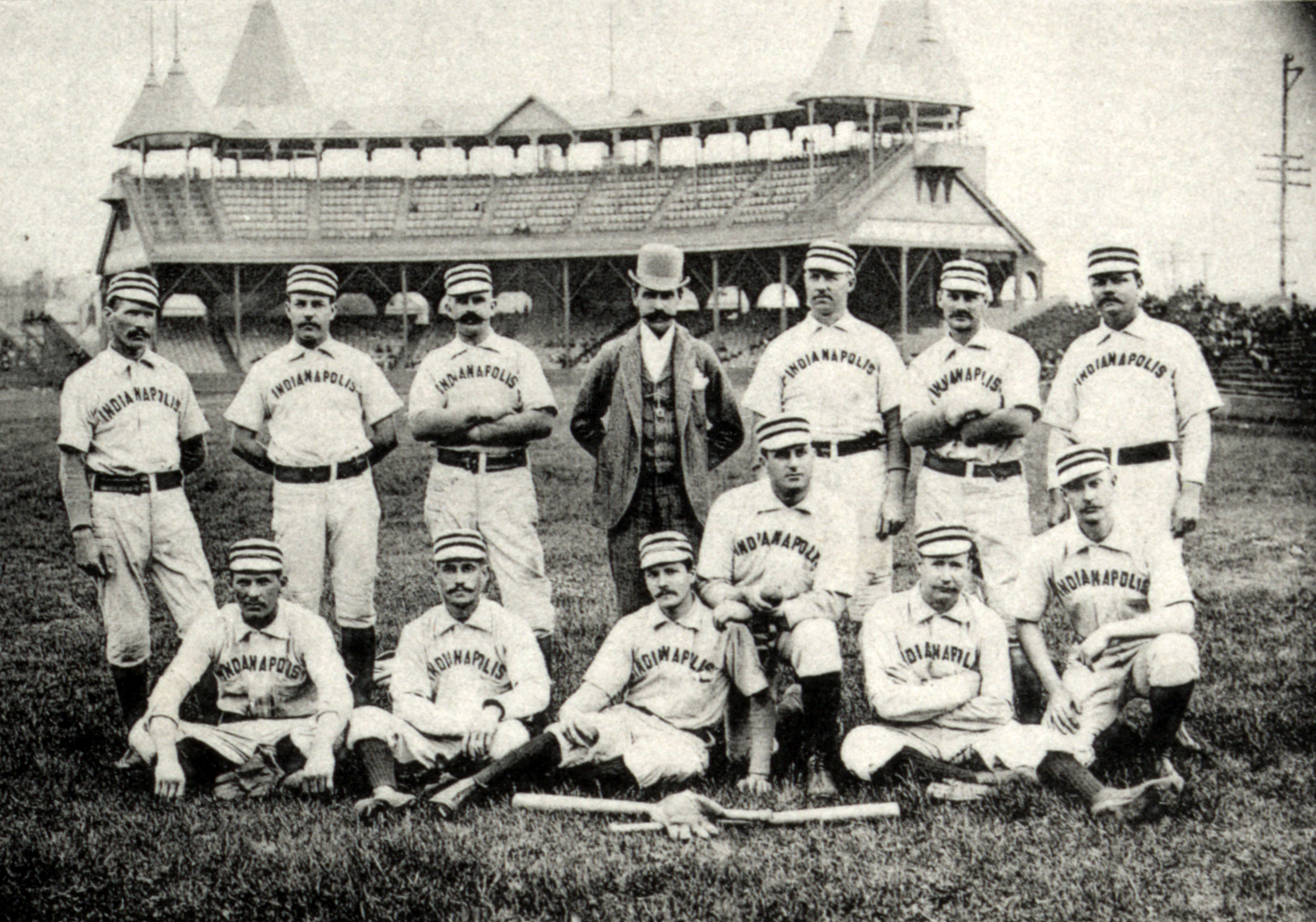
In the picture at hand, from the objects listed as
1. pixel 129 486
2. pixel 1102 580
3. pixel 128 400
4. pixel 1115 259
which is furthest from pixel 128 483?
pixel 1115 259

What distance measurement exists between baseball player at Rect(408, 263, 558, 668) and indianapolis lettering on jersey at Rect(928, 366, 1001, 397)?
74.6 inches

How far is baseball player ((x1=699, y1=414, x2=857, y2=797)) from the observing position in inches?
198

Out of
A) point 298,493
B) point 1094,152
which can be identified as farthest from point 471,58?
point 298,493

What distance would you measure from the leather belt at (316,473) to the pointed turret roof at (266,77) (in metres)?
34.3

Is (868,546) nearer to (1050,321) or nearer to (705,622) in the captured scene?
(705,622)

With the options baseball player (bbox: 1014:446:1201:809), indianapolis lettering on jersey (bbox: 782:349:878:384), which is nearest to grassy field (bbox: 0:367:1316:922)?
baseball player (bbox: 1014:446:1201:809)

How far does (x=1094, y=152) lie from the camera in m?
10.5

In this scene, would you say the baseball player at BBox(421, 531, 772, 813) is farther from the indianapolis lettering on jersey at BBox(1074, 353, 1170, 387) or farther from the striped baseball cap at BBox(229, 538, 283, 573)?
the indianapolis lettering on jersey at BBox(1074, 353, 1170, 387)

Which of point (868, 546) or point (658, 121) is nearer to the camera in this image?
point (868, 546)

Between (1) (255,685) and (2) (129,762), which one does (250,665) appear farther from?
(2) (129,762)

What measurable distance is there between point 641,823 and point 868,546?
2.15 m

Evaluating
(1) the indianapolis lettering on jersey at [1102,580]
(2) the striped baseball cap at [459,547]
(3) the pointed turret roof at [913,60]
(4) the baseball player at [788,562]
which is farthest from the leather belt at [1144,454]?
→ (3) the pointed turret roof at [913,60]

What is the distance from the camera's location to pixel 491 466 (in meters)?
6.33

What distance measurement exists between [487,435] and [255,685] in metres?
1.63
